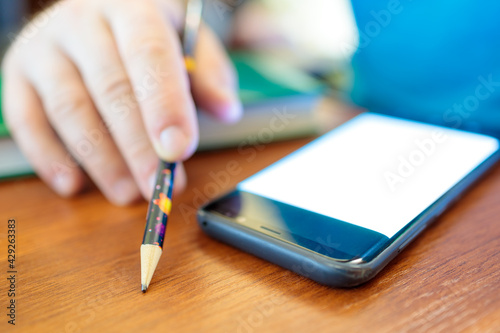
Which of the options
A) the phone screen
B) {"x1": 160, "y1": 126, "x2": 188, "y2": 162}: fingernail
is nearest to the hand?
{"x1": 160, "y1": 126, "x2": 188, "y2": 162}: fingernail

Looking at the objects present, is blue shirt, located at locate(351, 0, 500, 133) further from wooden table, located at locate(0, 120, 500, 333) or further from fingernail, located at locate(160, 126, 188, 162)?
fingernail, located at locate(160, 126, 188, 162)

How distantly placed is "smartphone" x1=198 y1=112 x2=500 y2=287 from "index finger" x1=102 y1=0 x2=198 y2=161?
0.08m

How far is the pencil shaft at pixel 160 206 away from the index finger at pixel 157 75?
16mm

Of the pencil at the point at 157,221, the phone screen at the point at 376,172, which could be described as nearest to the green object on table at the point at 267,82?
the phone screen at the point at 376,172

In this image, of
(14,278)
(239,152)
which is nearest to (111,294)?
(14,278)

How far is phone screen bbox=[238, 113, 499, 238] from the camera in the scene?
0.36 meters

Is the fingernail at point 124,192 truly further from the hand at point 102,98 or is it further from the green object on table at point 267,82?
the green object on table at point 267,82

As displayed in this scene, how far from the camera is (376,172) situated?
1.41 ft

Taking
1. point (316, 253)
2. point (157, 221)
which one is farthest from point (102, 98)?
point (316, 253)

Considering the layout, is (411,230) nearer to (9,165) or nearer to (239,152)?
(239,152)

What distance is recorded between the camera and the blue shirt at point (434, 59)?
0.55 metres

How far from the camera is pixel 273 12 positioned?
106 centimetres

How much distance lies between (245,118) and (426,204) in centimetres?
29

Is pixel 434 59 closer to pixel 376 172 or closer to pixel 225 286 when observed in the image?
pixel 376 172
